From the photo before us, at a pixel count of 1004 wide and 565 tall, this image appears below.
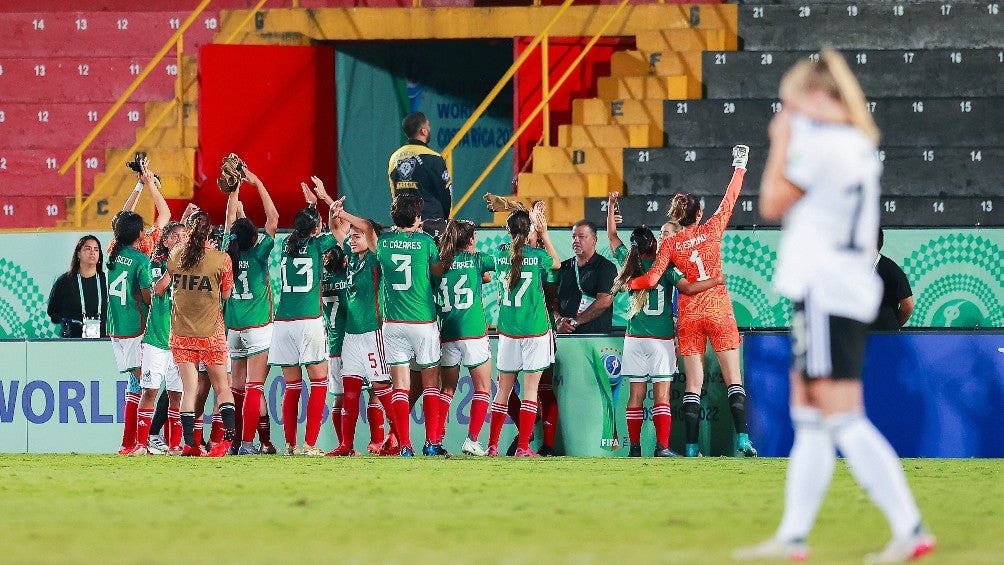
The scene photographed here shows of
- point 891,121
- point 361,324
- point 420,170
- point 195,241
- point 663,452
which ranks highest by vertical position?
point 891,121

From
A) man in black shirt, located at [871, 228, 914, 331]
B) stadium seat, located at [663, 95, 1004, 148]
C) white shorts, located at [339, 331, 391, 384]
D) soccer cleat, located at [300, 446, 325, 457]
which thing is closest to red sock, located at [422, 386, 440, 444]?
white shorts, located at [339, 331, 391, 384]

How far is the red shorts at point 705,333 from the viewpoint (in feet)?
42.4

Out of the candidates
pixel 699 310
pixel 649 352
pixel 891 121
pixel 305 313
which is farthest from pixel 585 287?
pixel 891 121

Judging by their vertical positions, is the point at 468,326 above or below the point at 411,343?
above

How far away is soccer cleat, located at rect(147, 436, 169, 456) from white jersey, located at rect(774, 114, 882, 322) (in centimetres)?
853

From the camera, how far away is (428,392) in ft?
42.4

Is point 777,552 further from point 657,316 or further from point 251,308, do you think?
point 251,308

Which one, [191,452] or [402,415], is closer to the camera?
[402,415]

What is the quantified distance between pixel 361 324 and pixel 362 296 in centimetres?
23

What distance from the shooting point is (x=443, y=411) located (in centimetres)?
1315

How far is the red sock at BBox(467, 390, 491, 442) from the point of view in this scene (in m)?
13.0

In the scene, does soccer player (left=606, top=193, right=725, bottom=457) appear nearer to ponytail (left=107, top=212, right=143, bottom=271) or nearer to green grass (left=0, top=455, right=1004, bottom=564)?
green grass (left=0, top=455, right=1004, bottom=564)

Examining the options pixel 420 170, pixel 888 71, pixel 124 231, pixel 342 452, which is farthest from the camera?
pixel 888 71

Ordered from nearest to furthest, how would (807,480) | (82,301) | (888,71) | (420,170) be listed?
(807,480) → (420,170) → (82,301) → (888,71)
